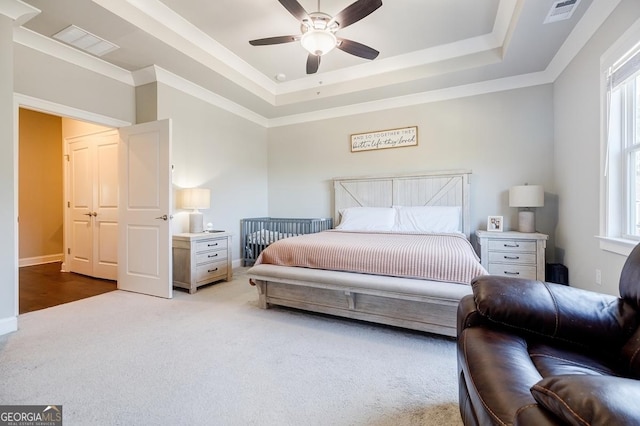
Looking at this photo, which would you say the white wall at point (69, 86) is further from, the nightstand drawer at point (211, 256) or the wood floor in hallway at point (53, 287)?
the wood floor in hallway at point (53, 287)

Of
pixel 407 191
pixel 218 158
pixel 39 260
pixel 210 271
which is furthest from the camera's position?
pixel 39 260

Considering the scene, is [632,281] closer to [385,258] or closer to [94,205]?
[385,258]

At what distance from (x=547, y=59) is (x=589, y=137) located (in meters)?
1.26

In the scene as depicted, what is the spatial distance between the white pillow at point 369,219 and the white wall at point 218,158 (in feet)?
6.35

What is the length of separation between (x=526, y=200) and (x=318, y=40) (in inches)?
120

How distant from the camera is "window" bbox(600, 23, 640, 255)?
218cm

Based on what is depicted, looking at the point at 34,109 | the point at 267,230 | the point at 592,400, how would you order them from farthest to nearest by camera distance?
the point at 267,230 → the point at 34,109 → the point at 592,400

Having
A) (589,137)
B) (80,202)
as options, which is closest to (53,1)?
(80,202)

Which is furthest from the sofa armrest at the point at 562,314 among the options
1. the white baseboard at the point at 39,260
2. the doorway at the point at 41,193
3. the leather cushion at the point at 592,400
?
the white baseboard at the point at 39,260

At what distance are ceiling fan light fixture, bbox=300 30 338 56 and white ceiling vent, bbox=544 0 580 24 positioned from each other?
1.89 meters

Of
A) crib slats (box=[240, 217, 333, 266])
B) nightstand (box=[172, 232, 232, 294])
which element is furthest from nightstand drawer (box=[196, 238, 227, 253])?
crib slats (box=[240, 217, 333, 266])

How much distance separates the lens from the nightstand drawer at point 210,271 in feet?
12.0

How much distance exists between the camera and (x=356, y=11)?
2316 millimetres

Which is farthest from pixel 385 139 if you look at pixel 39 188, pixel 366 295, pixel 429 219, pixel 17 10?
pixel 39 188
